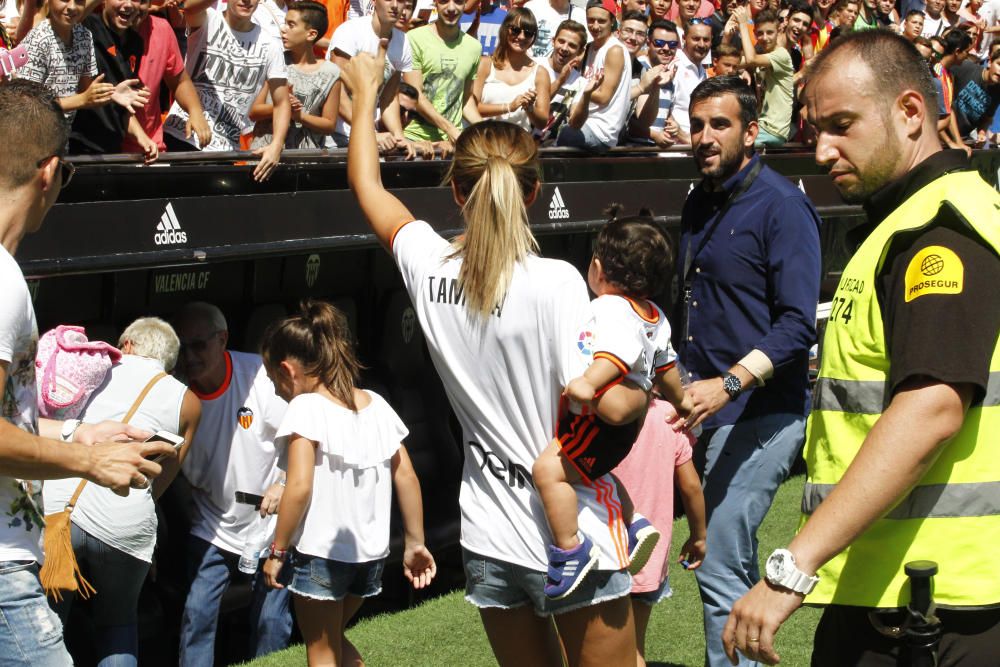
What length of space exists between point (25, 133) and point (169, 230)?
7.20 feet

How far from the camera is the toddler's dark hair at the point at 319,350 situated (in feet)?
16.9

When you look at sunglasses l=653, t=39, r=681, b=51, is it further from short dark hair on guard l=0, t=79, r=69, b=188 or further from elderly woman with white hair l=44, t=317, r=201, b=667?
short dark hair on guard l=0, t=79, r=69, b=188

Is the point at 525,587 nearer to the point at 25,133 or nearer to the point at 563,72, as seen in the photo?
the point at 25,133

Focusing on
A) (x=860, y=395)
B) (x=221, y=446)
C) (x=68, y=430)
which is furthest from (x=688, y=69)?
(x=860, y=395)

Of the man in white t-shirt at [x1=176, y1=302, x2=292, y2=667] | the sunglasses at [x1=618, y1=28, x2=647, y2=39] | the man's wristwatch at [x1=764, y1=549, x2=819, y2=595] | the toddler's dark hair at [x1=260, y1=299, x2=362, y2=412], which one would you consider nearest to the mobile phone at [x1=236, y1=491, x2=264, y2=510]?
the man in white t-shirt at [x1=176, y1=302, x2=292, y2=667]

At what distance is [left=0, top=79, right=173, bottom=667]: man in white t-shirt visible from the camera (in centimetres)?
303

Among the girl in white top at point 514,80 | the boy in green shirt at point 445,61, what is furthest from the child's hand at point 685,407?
the girl in white top at point 514,80

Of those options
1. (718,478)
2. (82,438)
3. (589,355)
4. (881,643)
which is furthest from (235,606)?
(881,643)

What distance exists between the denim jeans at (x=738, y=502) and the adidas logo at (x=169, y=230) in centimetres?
232

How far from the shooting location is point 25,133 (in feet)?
10.5

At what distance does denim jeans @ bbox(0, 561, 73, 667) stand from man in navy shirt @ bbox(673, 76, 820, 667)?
2.58 metres

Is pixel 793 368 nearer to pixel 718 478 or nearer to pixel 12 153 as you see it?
pixel 718 478

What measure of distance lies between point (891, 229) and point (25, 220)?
6.64 feet

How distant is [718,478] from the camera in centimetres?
504
